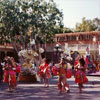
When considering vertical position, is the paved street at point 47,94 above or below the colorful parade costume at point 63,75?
below

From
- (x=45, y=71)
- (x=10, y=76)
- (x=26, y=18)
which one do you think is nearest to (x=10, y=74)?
(x=10, y=76)

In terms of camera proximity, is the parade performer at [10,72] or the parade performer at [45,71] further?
the parade performer at [45,71]

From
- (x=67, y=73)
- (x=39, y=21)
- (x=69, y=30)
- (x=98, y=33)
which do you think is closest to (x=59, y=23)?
(x=39, y=21)

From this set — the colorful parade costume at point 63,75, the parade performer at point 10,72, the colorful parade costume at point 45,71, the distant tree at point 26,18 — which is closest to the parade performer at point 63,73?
the colorful parade costume at point 63,75

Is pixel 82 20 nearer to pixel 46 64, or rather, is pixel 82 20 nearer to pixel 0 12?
pixel 0 12

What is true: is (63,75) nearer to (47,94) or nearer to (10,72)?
(47,94)

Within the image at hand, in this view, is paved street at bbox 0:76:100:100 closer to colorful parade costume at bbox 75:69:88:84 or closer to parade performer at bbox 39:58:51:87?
colorful parade costume at bbox 75:69:88:84

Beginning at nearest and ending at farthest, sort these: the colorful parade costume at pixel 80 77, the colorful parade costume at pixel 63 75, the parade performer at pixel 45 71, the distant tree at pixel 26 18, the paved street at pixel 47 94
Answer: the paved street at pixel 47 94 → the colorful parade costume at pixel 63 75 → the colorful parade costume at pixel 80 77 → the parade performer at pixel 45 71 → the distant tree at pixel 26 18

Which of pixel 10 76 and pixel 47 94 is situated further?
pixel 10 76

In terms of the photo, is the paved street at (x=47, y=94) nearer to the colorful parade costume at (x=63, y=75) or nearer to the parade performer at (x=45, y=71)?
the colorful parade costume at (x=63, y=75)

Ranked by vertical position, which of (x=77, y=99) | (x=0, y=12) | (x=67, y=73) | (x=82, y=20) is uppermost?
(x=82, y=20)

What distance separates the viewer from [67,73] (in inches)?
465

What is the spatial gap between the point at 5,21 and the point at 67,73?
73.5ft

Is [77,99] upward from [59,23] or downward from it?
downward
